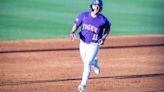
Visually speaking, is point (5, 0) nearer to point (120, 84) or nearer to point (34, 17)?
point (34, 17)

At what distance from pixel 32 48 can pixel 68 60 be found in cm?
164

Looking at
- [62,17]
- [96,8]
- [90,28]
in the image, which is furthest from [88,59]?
[62,17]

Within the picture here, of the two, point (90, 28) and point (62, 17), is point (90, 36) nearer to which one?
point (90, 28)

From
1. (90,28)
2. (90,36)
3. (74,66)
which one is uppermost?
(90,28)

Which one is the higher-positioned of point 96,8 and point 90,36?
point 96,8

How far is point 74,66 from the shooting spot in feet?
35.0

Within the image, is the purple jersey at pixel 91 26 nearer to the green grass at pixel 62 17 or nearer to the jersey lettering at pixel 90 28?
the jersey lettering at pixel 90 28

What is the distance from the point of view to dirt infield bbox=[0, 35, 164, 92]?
883 centimetres

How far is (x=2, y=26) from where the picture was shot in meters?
15.4

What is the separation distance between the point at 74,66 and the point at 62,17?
6640mm

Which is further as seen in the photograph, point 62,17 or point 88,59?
point 62,17

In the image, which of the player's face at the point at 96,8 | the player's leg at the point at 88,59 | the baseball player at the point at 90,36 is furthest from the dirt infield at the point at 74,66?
the player's face at the point at 96,8

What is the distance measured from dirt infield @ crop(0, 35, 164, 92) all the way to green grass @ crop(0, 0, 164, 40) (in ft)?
4.96

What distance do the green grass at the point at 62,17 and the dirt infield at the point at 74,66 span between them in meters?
1.51
